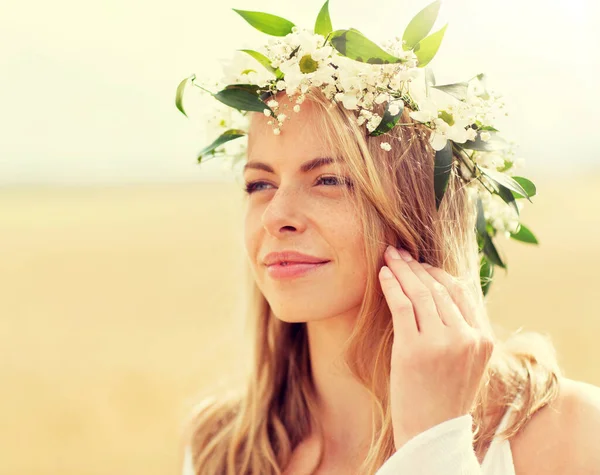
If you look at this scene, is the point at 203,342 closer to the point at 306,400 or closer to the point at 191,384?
the point at 191,384

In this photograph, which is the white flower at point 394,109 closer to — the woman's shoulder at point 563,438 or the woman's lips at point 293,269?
the woman's lips at point 293,269

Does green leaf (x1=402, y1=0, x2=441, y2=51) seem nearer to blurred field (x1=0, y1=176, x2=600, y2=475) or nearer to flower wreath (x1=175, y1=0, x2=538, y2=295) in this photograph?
flower wreath (x1=175, y1=0, x2=538, y2=295)

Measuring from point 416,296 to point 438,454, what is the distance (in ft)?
1.73

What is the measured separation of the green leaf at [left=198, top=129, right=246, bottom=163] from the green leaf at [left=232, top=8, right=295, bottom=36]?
1.89ft

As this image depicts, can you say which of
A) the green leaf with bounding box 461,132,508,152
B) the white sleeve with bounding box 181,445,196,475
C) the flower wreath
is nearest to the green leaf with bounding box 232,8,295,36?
the flower wreath

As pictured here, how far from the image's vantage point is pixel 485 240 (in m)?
3.03

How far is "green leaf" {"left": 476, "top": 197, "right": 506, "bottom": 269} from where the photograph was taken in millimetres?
2854

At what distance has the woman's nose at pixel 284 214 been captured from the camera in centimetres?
252

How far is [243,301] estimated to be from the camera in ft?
11.2

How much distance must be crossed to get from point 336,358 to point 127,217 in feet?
84.1

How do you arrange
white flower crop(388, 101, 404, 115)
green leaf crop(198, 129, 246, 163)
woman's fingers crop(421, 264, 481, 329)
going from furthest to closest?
green leaf crop(198, 129, 246, 163), white flower crop(388, 101, 404, 115), woman's fingers crop(421, 264, 481, 329)

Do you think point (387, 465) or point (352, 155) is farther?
point (352, 155)

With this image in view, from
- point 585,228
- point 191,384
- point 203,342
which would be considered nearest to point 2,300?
point 203,342

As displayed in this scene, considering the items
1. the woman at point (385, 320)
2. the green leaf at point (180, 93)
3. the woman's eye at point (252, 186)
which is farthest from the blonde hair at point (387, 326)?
the green leaf at point (180, 93)
